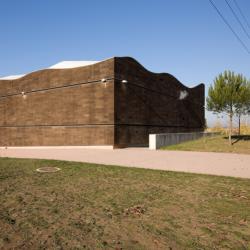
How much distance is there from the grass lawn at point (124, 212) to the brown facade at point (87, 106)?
14.4m

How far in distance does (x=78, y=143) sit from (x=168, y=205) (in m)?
19.3

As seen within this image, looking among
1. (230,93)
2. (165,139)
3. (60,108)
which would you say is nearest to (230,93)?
(230,93)

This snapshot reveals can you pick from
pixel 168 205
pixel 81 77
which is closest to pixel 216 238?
pixel 168 205

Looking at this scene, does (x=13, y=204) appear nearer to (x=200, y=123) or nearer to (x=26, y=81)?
(x=26, y=81)

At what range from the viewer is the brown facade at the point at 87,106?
2370 cm

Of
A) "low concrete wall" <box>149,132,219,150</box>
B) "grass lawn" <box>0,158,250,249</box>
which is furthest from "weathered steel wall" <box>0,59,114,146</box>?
"grass lawn" <box>0,158,250,249</box>

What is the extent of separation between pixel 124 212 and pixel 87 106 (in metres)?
19.3

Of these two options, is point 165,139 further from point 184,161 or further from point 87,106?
point 184,161

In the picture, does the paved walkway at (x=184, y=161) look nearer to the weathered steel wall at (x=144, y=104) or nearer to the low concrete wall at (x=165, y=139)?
the low concrete wall at (x=165, y=139)

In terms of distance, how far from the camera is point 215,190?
7918mm

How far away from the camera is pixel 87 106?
24.4m

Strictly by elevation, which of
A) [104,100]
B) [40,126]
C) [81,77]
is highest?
[81,77]

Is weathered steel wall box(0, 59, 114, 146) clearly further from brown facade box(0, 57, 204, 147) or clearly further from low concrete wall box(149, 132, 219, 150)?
low concrete wall box(149, 132, 219, 150)

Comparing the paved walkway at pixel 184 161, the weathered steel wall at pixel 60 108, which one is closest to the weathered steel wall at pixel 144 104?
the weathered steel wall at pixel 60 108
